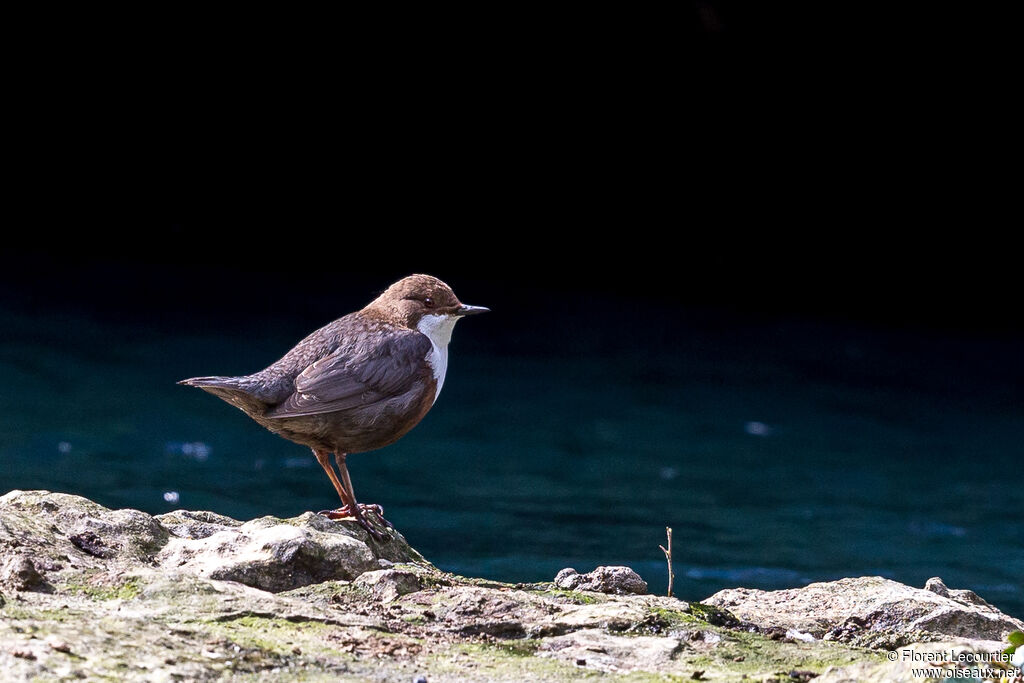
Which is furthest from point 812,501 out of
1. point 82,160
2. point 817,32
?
point 82,160

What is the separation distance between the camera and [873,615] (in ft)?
13.1

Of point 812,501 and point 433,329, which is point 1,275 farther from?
point 433,329

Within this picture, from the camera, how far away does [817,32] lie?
1616cm

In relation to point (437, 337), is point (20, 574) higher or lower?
lower

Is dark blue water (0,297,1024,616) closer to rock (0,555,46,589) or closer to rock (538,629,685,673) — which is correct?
rock (538,629,685,673)

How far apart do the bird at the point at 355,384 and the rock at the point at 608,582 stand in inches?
25.4

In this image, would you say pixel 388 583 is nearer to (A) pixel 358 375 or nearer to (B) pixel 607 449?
(A) pixel 358 375

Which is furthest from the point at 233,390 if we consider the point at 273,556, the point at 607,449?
the point at 607,449

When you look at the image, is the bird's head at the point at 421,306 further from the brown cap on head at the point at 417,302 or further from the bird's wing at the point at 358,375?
the bird's wing at the point at 358,375

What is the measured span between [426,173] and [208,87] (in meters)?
3.09

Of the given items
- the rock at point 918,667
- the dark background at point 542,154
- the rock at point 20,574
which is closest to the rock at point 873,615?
the rock at point 918,667

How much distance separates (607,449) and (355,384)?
5997 mm

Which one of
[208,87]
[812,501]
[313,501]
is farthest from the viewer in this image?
[208,87]

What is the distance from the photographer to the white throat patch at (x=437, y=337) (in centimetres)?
470
